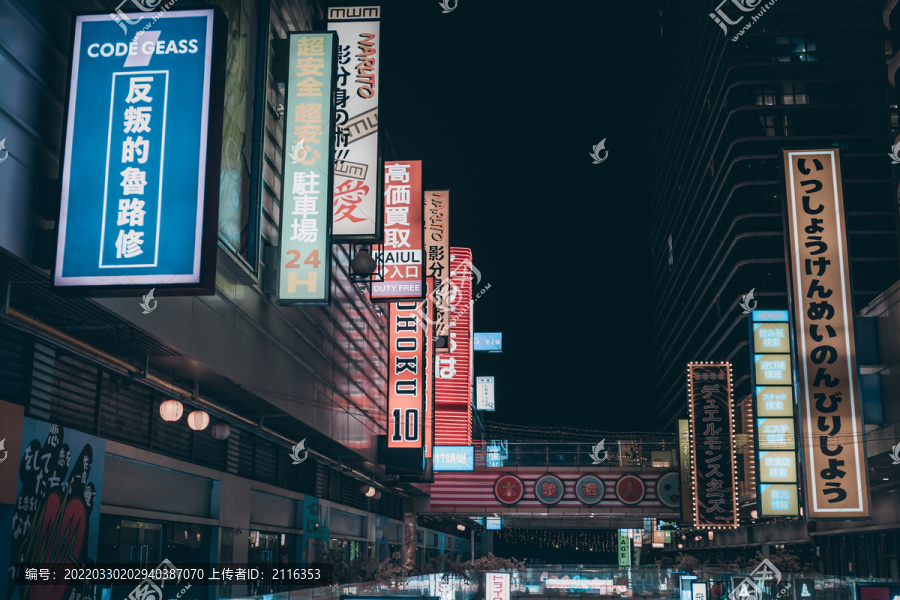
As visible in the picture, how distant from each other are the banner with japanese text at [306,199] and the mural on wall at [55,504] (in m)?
4.99

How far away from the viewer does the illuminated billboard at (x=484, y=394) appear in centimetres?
8094

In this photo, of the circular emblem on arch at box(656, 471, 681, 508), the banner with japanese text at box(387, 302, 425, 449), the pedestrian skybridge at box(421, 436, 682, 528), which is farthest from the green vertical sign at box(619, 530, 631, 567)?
the banner with japanese text at box(387, 302, 425, 449)

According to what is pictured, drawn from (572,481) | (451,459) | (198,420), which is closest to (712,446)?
(572,481)

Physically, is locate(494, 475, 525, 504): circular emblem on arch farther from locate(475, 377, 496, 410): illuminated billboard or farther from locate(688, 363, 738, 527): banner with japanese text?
Result: locate(475, 377, 496, 410): illuminated billboard

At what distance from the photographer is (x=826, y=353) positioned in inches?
950

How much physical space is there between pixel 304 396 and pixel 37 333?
11272mm

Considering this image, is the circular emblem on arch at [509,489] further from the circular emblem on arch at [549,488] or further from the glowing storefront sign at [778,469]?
the glowing storefront sign at [778,469]

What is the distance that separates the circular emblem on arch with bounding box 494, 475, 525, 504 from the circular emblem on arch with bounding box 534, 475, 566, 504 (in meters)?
0.77

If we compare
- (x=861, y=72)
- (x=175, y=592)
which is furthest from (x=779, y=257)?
(x=175, y=592)

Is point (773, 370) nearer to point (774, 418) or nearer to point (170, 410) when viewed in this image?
point (774, 418)

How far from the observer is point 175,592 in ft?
55.7

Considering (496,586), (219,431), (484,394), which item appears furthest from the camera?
(484,394)

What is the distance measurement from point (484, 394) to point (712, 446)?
4435 cm

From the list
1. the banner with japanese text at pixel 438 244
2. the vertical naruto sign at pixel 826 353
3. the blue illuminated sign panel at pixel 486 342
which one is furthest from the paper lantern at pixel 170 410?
the blue illuminated sign panel at pixel 486 342
